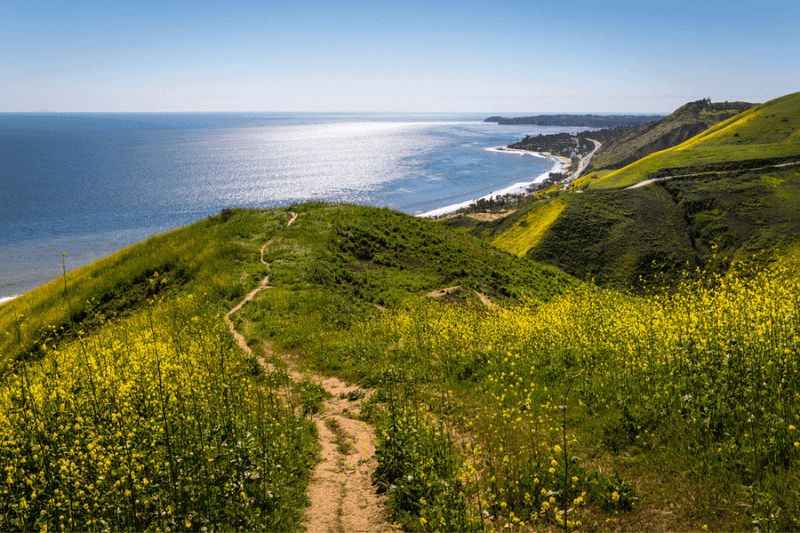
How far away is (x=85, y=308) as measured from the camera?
25641 mm

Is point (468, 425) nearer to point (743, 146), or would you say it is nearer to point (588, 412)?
point (588, 412)

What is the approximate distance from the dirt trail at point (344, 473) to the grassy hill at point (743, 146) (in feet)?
263

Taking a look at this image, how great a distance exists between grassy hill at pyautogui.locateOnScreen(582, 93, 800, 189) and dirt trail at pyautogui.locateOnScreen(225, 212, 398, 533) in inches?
3157

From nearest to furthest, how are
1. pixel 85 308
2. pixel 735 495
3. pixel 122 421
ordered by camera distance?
pixel 735 495, pixel 122 421, pixel 85 308

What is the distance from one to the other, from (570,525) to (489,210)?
105043 millimetres

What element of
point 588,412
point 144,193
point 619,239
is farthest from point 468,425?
point 144,193

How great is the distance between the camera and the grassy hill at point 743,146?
263 feet

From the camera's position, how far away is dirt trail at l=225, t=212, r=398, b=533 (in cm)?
765

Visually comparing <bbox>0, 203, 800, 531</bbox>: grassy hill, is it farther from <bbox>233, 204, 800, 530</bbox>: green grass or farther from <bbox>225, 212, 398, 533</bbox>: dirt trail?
<bbox>225, 212, 398, 533</bbox>: dirt trail

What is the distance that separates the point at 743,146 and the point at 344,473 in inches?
4102

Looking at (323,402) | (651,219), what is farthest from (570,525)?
(651,219)

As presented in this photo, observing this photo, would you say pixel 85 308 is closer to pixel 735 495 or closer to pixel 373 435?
pixel 373 435

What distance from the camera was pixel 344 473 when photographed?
9.30 metres

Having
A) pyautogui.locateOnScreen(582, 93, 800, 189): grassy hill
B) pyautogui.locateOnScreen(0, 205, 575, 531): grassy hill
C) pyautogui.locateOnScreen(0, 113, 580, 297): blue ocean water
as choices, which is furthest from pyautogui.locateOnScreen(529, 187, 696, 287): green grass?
pyautogui.locateOnScreen(0, 113, 580, 297): blue ocean water
